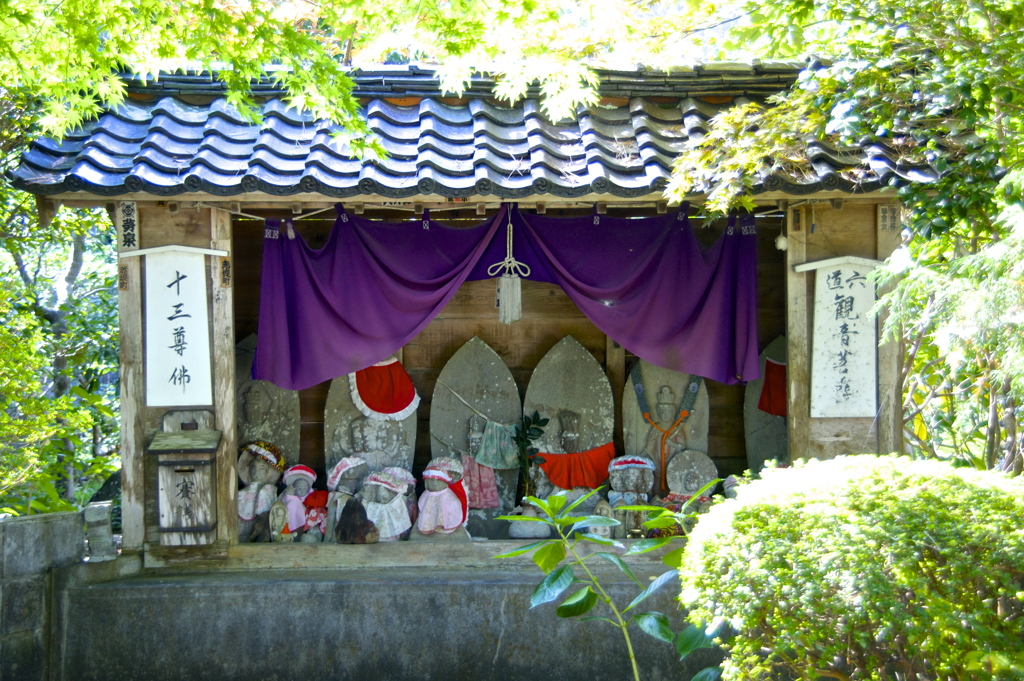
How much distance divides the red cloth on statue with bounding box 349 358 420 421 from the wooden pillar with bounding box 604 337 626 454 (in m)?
1.65

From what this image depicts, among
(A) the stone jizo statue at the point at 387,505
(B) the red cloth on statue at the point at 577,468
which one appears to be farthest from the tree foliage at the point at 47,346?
(B) the red cloth on statue at the point at 577,468

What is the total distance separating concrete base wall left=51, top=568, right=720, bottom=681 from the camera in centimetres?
534

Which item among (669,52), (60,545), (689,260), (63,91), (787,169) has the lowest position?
(60,545)

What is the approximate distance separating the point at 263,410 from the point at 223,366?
1247 mm

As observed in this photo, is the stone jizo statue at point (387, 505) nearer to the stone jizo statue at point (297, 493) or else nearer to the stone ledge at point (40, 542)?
the stone jizo statue at point (297, 493)

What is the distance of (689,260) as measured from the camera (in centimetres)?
613

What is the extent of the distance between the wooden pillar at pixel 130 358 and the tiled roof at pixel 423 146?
483 millimetres

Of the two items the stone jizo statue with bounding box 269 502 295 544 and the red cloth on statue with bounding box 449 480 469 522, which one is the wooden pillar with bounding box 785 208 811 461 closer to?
the red cloth on statue with bounding box 449 480 469 522

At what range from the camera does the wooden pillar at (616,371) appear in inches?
280

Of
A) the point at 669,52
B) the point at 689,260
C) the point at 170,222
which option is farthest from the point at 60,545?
the point at 669,52

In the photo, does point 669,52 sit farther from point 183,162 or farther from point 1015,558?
point 1015,558

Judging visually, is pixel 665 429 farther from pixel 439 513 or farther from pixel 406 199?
pixel 406 199

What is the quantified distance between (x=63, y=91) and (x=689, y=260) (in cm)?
414

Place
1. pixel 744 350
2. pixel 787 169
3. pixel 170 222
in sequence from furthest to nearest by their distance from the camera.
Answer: pixel 744 350, pixel 170 222, pixel 787 169
